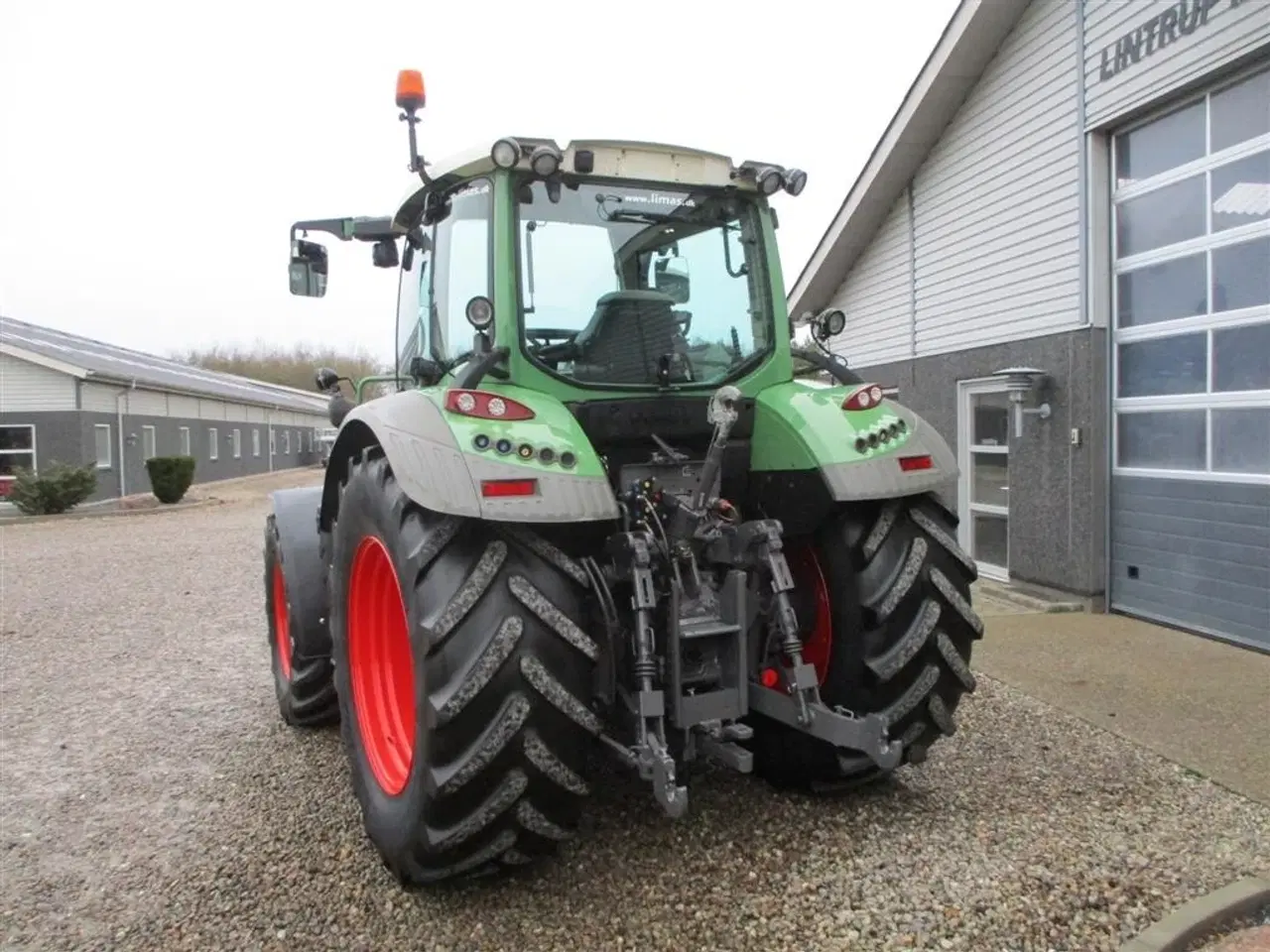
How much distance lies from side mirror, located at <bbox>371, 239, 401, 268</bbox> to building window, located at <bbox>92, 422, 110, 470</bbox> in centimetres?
2109

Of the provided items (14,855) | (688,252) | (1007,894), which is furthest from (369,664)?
(1007,894)

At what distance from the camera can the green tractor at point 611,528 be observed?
2.81 metres

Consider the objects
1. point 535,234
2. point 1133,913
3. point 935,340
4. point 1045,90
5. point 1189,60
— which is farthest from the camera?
point 935,340

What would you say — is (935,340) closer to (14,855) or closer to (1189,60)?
(1189,60)

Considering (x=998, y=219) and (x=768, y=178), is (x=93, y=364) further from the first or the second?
(x=768, y=178)

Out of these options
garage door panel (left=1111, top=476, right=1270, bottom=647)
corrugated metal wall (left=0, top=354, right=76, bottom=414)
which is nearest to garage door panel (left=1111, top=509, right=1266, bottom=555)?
garage door panel (left=1111, top=476, right=1270, bottom=647)

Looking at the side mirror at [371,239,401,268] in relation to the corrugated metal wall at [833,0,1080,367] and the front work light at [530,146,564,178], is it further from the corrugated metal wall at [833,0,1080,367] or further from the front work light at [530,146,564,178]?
the corrugated metal wall at [833,0,1080,367]

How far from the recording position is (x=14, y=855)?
3566mm

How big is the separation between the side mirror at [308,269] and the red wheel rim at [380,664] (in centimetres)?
196

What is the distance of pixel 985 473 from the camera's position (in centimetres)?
914

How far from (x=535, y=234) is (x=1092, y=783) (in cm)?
313

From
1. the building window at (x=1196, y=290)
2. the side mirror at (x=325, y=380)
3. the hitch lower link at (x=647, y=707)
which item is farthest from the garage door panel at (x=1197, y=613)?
the side mirror at (x=325, y=380)

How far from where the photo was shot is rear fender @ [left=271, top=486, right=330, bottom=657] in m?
4.51

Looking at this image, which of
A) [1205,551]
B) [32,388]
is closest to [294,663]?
[1205,551]
